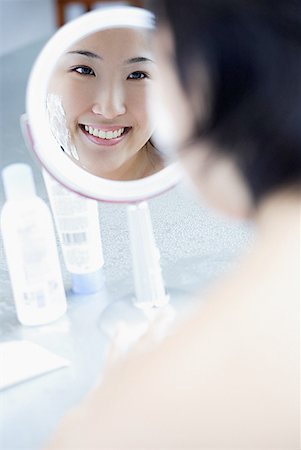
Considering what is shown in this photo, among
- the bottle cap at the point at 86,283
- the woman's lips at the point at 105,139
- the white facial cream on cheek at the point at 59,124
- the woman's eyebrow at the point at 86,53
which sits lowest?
the bottle cap at the point at 86,283

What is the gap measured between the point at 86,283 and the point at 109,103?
0.29 m

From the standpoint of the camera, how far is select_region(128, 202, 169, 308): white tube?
1.02 meters

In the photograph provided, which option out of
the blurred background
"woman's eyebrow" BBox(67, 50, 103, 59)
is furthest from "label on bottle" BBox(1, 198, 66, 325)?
the blurred background

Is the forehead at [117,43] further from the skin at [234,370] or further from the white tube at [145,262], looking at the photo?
the skin at [234,370]

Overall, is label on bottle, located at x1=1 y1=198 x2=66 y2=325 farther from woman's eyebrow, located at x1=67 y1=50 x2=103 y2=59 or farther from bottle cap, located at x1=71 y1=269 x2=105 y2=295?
woman's eyebrow, located at x1=67 y1=50 x2=103 y2=59

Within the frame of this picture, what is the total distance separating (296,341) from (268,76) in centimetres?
19

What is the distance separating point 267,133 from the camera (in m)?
0.56

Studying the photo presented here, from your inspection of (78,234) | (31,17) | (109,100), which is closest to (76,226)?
(78,234)

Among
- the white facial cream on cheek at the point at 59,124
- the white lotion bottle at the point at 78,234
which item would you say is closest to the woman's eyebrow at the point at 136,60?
the white facial cream on cheek at the point at 59,124

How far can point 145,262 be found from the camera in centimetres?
102

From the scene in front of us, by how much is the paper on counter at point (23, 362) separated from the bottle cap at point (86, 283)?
0.13 m

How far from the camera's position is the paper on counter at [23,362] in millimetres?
893

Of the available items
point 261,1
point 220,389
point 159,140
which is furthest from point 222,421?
point 159,140

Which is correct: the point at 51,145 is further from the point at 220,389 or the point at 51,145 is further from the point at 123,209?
the point at 220,389
